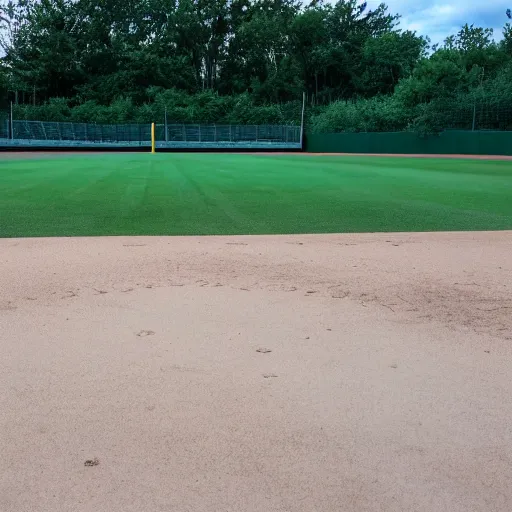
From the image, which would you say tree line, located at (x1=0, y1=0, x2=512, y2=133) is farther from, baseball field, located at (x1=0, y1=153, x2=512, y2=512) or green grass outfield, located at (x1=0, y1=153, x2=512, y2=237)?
baseball field, located at (x1=0, y1=153, x2=512, y2=512)

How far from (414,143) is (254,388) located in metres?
35.3

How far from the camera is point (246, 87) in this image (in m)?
63.7

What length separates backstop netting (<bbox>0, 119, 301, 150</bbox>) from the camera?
39.9 m

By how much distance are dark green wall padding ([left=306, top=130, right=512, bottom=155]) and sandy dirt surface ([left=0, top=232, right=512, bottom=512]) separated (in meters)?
28.4

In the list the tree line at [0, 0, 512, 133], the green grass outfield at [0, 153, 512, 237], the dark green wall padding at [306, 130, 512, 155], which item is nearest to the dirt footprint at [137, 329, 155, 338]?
the green grass outfield at [0, 153, 512, 237]

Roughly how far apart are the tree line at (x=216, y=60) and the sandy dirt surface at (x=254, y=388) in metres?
43.9

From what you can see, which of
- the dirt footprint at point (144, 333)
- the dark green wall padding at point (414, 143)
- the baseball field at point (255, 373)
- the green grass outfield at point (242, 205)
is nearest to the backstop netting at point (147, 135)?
the dark green wall padding at point (414, 143)

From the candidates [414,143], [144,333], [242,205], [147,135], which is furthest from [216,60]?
[144,333]

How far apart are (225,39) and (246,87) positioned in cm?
612

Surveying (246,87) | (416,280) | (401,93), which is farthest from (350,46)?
(416,280)

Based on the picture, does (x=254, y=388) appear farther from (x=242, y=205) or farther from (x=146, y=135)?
(x=146, y=135)

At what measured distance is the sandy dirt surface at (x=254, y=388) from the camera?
185 cm

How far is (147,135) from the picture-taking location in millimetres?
43906

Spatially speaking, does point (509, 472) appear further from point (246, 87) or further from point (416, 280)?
point (246, 87)
